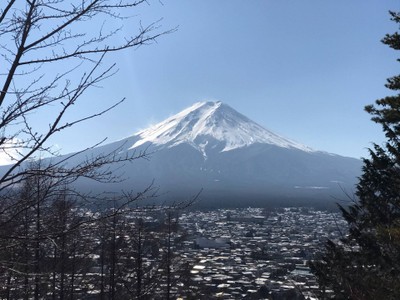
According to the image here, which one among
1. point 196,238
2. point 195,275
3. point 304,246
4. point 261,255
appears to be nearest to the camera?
point 195,275

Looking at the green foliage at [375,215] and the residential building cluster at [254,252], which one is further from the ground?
the green foliage at [375,215]

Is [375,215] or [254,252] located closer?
[375,215]

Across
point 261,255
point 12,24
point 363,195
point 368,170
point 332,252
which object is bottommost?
point 261,255

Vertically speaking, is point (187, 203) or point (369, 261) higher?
point (187, 203)

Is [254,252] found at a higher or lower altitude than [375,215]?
lower

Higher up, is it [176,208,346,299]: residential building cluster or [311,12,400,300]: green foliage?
[311,12,400,300]: green foliage

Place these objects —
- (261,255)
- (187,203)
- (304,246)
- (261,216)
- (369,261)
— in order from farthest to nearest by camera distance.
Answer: (261,216), (304,246), (261,255), (369,261), (187,203)

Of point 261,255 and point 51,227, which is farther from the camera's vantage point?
point 261,255

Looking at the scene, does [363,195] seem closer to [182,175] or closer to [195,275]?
[195,275]

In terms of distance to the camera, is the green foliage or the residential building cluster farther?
the residential building cluster

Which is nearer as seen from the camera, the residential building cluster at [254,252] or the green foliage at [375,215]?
the green foliage at [375,215]

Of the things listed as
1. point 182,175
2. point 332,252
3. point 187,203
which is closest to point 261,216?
point 332,252
